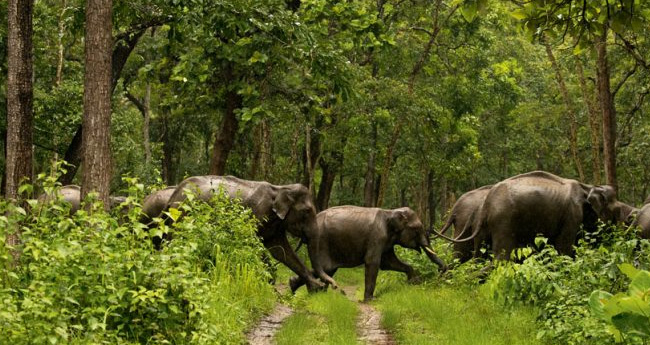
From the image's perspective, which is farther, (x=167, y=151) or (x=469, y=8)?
(x=167, y=151)

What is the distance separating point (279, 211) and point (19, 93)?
5.61 meters

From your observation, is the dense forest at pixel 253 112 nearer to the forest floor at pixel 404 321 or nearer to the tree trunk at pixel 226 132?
the tree trunk at pixel 226 132

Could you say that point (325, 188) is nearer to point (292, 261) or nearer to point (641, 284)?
point (292, 261)

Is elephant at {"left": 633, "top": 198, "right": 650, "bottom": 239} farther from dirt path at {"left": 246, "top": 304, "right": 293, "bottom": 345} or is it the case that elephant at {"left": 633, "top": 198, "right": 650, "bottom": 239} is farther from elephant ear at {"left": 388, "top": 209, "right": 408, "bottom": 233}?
dirt path at {"left": 246, "top": 304, "right": 293, "bottom": 345}

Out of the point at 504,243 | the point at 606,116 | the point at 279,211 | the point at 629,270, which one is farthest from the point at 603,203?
the point at 629,270

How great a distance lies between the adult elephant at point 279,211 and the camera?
13391 millimetres

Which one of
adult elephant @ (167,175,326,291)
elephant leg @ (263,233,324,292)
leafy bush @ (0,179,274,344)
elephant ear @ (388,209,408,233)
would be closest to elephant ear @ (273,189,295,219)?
adult elephant @ (167,175,326,291)

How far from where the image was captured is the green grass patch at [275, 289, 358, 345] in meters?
8.50

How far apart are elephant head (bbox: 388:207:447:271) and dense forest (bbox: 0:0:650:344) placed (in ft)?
2.00

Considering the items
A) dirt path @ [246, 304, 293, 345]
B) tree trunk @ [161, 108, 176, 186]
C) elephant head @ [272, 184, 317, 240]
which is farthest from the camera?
tree trunk @ [161, 108, 176, 186]

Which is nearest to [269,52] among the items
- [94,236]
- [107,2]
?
[107,2]

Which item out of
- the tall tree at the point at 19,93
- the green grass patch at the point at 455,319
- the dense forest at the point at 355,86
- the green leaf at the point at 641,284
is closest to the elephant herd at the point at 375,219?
the dense forest at the point at 355,86

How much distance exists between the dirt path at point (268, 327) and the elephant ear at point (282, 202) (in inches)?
130

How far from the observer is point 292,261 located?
45.3ft
